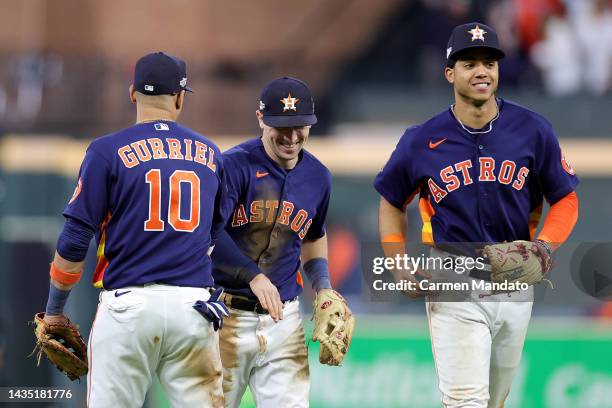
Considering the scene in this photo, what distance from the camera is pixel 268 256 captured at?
238 inches

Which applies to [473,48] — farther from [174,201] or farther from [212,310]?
[212,310]

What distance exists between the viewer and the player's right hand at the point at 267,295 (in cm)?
579

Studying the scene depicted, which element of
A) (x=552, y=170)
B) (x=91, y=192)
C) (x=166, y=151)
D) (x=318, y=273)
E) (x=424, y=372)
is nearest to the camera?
(x=91, y=192)

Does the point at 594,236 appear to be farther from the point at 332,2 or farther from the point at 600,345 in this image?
the point at 332,2

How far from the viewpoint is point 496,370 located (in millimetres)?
5848

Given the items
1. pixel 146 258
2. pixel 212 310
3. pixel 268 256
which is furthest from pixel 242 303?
pixel 146 258

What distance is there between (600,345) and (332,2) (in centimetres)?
793

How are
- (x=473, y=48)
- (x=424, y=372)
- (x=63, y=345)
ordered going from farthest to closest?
1. (x=424, y=372)
2. (x=473, y=48)
3. (x=63, y=345)

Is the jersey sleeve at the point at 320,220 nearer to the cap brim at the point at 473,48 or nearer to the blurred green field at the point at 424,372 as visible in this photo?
the cap brim at the point at 473,48

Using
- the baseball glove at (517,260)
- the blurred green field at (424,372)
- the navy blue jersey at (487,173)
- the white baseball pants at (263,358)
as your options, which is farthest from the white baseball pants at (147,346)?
the blurred green field at (424,372)

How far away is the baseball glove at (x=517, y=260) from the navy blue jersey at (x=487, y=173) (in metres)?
0.10

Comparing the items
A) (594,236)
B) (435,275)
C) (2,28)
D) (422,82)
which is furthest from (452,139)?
(2,28)

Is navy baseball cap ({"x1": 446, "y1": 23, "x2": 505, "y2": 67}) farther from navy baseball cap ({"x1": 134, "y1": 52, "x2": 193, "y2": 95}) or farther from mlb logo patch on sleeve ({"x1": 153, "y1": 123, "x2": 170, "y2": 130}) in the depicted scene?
mlb logo patch on sleeve ({"x1": 153, "y1": 123, "x2": 170, "y2": 130})

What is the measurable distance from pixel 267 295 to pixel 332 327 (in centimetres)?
41
